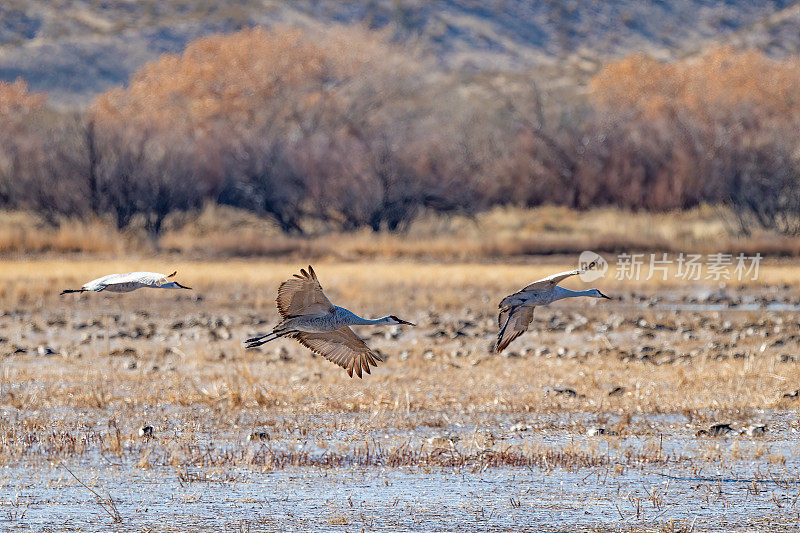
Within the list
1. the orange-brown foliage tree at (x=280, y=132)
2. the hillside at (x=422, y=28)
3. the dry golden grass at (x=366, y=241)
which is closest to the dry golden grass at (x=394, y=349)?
the dry golden grass at (x=366, y=241)

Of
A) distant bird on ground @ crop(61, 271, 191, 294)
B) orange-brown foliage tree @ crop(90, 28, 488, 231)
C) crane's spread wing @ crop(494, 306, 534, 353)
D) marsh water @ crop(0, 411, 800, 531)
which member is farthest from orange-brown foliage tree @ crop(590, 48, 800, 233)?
distant bird on ground @ crop(61, 271, 191, 294)

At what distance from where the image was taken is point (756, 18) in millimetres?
107000

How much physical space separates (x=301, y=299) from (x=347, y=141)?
113 ft

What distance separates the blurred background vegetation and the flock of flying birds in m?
20.8

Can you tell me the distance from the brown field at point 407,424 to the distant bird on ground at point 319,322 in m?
0.85

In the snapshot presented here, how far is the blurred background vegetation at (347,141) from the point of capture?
116 feet

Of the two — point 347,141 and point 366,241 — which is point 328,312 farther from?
point 347,141

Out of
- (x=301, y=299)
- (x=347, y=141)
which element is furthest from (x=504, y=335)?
Result: (x=347, y=141)

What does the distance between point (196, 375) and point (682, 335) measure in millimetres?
7325

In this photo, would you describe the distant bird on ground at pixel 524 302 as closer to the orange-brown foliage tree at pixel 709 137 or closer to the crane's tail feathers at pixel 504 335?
the crane's tail feathers at pixel 504 335

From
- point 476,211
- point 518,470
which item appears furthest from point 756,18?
point 518,470

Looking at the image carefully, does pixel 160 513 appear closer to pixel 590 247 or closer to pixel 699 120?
pixel 590 247

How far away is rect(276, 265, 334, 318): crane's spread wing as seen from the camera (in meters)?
8.83

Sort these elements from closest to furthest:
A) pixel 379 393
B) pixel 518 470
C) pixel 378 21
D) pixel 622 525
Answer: pixel 622 525 → pixel 518 470 → pixel 379 393 → pixel 378 21
